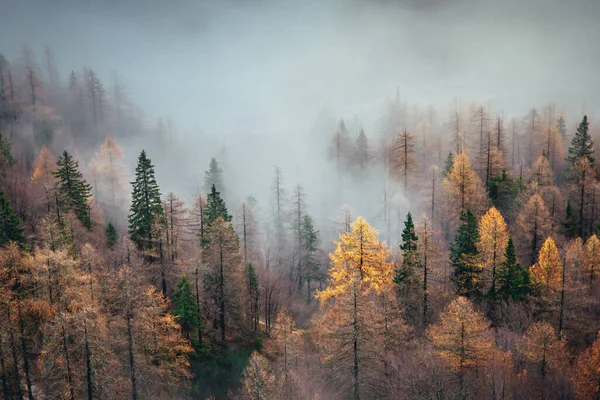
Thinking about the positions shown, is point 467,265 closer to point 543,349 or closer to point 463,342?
point 543,349

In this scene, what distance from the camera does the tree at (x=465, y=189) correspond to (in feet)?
181

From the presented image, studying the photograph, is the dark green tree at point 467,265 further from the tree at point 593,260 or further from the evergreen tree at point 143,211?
the evergreen tree at point 143,211

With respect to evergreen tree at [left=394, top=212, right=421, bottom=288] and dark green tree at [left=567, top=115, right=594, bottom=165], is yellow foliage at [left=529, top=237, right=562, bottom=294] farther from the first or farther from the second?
dark green tree at [left=567, top=115, right=594, bottom=165]

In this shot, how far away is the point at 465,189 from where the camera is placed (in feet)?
182

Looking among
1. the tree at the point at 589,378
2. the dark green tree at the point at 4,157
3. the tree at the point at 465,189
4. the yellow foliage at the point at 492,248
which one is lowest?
the tree at the point at 589,378

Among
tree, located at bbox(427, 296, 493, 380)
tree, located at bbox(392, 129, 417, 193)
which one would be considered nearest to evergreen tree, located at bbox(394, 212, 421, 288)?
tree, located at bbox(427, 296, 493, 380)

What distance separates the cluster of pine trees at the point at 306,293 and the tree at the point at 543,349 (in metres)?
0.13

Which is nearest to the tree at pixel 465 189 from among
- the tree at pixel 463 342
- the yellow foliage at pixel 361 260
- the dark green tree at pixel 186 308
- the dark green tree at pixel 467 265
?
the dark green tree at pixel 467 265

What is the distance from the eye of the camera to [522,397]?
103 feet

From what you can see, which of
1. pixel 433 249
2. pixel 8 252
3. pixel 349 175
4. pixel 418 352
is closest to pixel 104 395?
pixel 8 252

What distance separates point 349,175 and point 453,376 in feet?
178

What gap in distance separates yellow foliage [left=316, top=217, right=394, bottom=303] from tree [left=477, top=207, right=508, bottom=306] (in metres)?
12.0

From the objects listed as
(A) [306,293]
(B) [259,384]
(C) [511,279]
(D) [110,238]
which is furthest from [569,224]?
(D) [110,238]

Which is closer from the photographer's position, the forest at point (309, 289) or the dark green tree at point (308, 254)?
the forest at point (309, 289)
